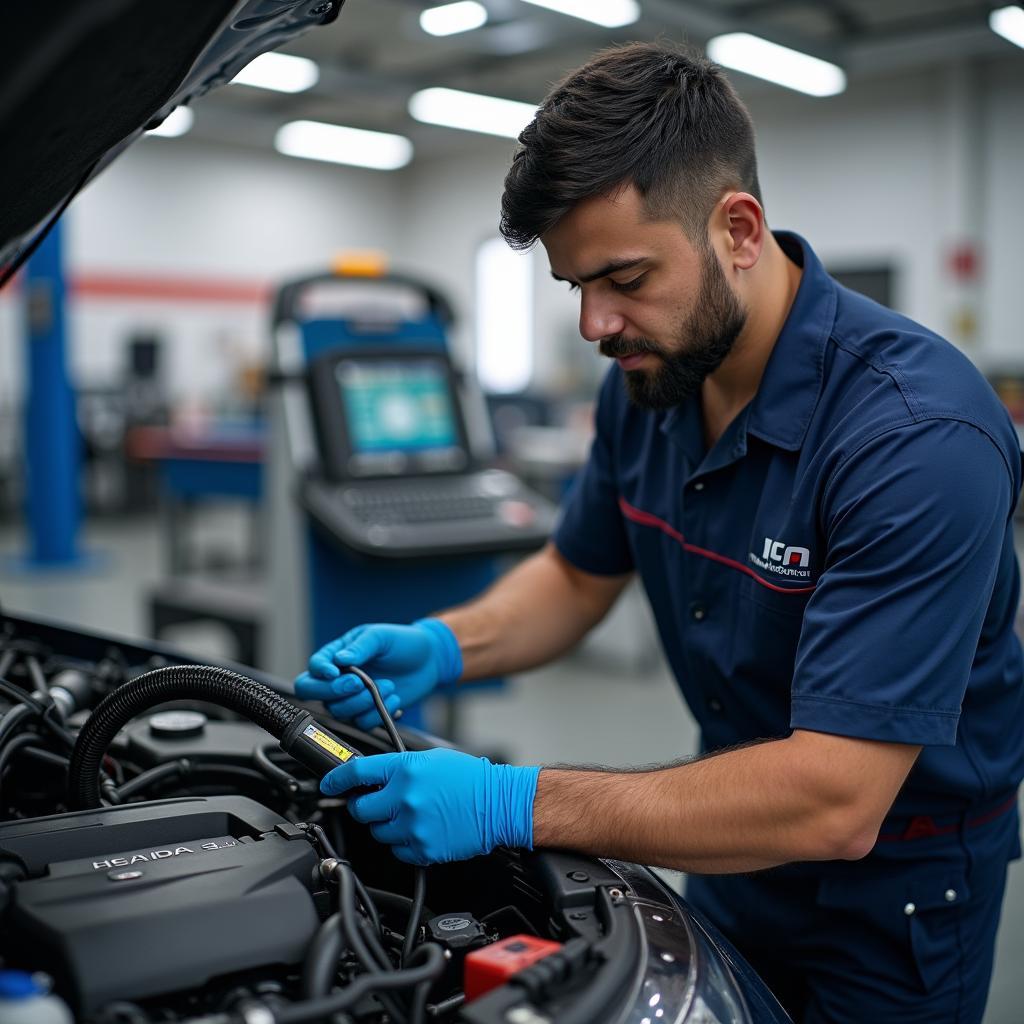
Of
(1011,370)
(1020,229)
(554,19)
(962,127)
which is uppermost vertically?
(554,19)

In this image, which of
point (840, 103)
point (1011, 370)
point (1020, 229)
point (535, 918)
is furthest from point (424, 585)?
point (840, 103)

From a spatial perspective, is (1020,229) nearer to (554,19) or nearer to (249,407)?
(554,19)

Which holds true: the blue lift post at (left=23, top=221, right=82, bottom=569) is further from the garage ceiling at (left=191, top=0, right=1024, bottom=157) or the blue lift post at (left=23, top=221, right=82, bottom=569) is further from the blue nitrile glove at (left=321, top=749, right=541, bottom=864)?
the blue nitrile glove at (left=321, top=749, right=541, bottom=864)

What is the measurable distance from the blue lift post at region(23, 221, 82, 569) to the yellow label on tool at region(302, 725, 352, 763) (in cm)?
592

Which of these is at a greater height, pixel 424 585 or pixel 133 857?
pixel 133 857

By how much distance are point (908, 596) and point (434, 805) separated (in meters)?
0.44

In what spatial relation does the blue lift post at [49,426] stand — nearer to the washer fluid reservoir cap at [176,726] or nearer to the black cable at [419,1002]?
the washer fluid reservoir cap at [176,726]

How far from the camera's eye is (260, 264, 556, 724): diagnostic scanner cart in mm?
2639

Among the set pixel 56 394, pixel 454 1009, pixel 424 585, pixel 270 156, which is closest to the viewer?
pixel 454 1009

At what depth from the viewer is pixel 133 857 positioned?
81 centimetres

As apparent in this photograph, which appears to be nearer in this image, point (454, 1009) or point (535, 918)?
point (454, 1009)

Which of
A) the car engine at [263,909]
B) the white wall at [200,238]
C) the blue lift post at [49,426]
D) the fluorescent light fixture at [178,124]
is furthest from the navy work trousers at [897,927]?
the white wall at [200,238]

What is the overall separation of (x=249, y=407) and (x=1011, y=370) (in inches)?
244

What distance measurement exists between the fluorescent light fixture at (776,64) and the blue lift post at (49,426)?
406 centimetres
